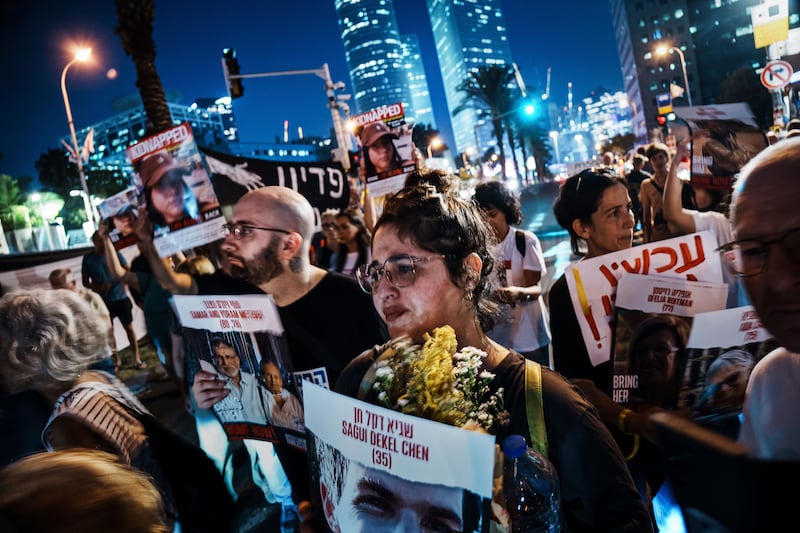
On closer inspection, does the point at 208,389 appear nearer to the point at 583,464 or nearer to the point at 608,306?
the point at 583,464

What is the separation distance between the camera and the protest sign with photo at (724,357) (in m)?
1.85

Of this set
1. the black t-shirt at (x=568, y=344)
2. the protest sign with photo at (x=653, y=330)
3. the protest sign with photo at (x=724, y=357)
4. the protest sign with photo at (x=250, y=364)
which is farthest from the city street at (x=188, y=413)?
the protest sign with photo at (x=724, y=357)

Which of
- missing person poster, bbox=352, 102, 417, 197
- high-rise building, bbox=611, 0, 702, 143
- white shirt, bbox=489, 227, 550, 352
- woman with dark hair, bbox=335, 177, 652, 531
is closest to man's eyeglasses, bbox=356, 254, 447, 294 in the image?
woman with dark hair, bbox=335, 177, 652, 531

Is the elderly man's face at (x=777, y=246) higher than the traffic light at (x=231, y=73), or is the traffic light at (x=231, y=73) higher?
the traffic light at (x=231, y=73)

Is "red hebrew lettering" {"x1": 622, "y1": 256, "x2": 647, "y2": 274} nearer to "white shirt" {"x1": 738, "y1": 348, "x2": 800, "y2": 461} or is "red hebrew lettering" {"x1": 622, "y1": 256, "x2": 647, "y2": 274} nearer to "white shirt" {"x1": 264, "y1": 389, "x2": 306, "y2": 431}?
"white shirt" {"x1": 738, "y1": 348, "x2": 800, "y2": 461}

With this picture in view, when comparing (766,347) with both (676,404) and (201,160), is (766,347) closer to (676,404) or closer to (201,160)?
(676,404)

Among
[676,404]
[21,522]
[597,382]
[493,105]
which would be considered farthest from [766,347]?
[493,105]

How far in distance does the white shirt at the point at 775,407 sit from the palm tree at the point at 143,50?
37.2ft

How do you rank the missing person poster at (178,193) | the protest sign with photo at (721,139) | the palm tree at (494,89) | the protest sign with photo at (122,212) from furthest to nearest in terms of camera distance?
the palm tree at (494,89) → the protest sign with photo at (122,212) → the missing person poster at (178,193) → the protest sign with photo at (721,139)

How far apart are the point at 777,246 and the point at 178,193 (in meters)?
4.43

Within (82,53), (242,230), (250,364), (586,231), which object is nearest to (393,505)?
(250,364)

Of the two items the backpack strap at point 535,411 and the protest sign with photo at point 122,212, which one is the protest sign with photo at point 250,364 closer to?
the backpack strap at point 535,411

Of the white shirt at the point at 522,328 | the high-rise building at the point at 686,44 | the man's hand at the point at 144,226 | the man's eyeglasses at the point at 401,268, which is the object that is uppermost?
the high-rise building at the point at 686,44

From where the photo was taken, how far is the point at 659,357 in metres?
2.08
